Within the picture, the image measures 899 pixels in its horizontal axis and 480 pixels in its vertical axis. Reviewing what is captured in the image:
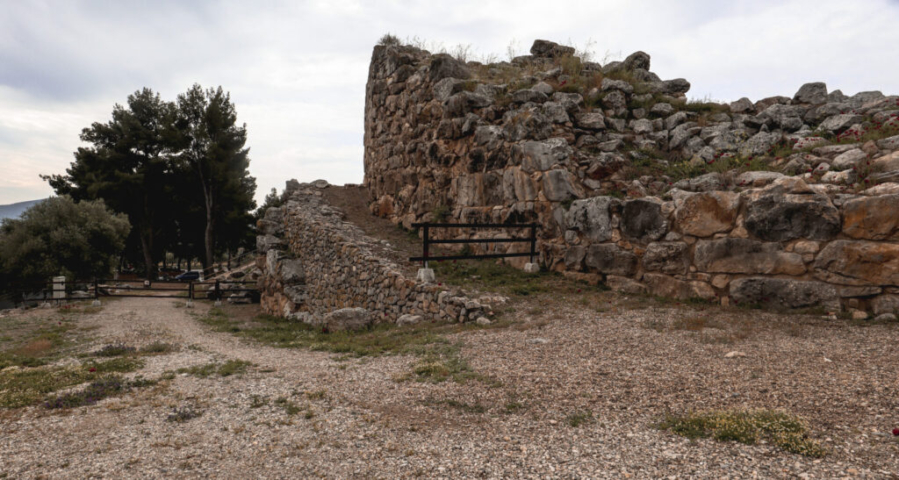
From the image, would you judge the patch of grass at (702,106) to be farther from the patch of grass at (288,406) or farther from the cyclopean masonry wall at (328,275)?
the patch of grass at (288,406)

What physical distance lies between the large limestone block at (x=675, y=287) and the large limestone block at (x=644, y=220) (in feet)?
2.87

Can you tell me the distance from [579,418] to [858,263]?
5.98 meters

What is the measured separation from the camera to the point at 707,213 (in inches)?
332

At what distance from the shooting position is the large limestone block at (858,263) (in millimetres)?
6531

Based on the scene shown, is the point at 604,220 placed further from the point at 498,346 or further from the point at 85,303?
the point at 85,303

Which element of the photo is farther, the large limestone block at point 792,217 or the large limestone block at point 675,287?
the large limestone block at point 675,287

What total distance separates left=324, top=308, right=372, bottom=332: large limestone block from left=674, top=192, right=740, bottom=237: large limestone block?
7.54 meters

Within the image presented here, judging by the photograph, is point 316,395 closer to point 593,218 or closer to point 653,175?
point 593,218

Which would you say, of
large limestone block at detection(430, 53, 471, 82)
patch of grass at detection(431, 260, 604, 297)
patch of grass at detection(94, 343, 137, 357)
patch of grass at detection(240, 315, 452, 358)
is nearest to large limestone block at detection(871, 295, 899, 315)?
patch of grass at detection(431, 260, 604, 297)

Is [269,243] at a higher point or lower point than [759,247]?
higher

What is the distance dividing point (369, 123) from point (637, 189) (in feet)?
48.8

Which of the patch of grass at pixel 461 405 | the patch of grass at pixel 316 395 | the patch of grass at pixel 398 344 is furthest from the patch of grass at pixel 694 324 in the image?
the patch of grass at pixel 316 395

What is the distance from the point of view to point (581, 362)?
5.79 m

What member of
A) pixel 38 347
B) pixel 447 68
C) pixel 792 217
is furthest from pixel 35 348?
pixel 792 217
